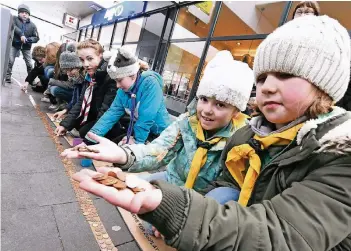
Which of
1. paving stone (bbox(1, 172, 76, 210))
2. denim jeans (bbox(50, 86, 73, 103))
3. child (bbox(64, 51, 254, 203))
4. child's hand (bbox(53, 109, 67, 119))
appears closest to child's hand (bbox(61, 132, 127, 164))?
child (bbox(64, 51, 254, 203))

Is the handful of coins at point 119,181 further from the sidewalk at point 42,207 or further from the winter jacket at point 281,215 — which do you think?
the sidewalk at point 42,207

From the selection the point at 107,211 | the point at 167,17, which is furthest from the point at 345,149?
the point at 167,17

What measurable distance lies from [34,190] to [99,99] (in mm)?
1707

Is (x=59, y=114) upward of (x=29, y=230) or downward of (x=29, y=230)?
upward

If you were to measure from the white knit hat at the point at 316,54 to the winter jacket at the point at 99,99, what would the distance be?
259 cm

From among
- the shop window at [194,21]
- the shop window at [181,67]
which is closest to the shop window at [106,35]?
the shop window at [181,67]

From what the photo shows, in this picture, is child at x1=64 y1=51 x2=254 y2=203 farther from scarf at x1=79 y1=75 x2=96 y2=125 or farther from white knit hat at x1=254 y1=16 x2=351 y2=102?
scarf at x1=79 y1=75 x2=96 y2=125

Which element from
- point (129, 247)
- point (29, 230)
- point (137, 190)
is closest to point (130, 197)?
point (137, 190)

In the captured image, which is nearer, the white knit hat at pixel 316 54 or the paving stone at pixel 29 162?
the white knit hat at pixel 316 54

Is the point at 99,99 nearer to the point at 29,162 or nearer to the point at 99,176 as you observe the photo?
the point at 29,162

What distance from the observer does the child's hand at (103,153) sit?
2.80 ft

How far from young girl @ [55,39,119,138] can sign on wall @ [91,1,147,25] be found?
540 cm

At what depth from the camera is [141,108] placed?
2.53 meters

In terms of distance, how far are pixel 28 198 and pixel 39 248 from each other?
530 mm
